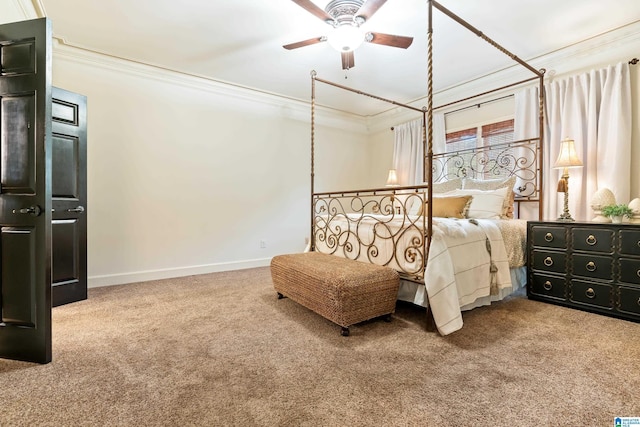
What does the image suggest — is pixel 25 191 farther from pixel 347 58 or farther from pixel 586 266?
pixel 586 266

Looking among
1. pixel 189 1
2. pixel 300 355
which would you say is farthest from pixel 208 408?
pixel 189 1

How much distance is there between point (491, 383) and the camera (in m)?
1.48

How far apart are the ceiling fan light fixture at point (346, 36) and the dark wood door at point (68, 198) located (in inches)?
95.8

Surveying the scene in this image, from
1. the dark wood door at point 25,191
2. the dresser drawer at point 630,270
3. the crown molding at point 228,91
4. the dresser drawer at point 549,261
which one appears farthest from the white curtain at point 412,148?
the dark wood door at point 25,191

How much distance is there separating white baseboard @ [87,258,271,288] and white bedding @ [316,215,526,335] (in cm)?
199

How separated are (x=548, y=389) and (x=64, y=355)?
258 centimetres

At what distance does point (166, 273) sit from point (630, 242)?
453cm

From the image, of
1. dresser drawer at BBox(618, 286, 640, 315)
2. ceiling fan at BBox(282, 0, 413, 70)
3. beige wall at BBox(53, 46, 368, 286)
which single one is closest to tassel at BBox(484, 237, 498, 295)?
dresser drawer at BBox(618, 286, 640, 315)

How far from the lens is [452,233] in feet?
7.38

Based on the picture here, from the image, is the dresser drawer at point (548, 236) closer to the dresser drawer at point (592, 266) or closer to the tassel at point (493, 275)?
the dresser drawer at point (592, 266)

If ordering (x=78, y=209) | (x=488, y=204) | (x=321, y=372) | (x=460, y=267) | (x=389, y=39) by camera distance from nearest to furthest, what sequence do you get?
(x=321, y=372)
(x=460, y=267)
(x=389, y=39)
(x=78, y=209)
(x=488, y=204)

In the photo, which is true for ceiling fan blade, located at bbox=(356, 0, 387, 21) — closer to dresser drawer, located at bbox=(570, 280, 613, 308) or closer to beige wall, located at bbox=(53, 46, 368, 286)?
beige wall, located at bbox=(53, 46, 368, 286)

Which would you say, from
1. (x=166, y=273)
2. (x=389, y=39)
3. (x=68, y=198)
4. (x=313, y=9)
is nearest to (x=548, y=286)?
(x=389, y=39)

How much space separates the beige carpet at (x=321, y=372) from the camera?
4.14 feet
